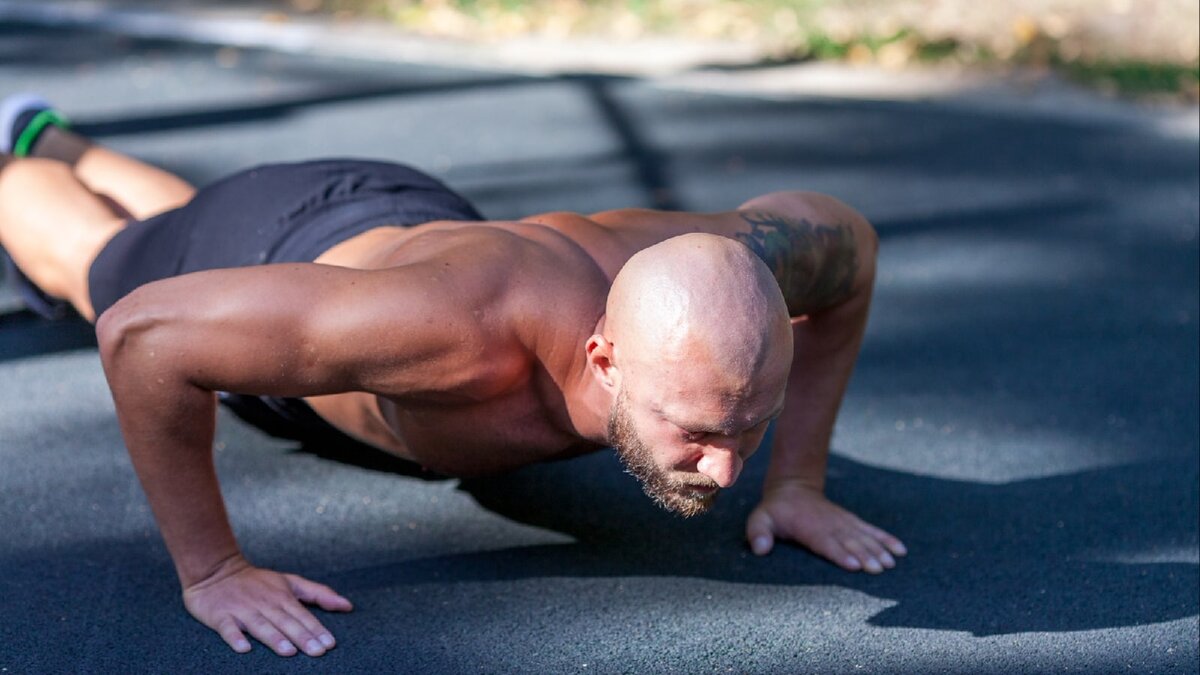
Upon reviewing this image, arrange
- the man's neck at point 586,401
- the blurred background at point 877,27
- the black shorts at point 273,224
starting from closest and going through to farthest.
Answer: the man's neck at point 586,401 → the black shorts at point 273,224 → the blurred background at point 877,27

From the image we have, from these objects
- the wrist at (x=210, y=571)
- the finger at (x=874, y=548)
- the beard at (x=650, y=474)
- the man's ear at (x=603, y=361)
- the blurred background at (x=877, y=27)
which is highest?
the man's ear at (x=603, y=361)

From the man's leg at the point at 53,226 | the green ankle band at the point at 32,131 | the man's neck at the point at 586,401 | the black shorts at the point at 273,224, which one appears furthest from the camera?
the green ankle band at the point at 32,131

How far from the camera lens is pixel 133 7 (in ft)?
22.2

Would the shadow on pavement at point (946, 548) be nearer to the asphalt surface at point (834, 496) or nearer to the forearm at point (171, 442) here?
the asphalt surface at point (834, 496)

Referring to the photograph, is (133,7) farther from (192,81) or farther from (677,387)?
(677,387)

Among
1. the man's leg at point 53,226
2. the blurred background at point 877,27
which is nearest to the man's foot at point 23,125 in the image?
the man's leg at point 53,226

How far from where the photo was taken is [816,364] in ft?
8.21

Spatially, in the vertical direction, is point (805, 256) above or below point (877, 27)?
above

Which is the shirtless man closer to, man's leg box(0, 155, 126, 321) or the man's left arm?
the man's left arm

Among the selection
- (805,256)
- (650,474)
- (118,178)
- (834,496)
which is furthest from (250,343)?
(118,178)

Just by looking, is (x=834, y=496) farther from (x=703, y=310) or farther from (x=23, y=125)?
(x=23, y=125)

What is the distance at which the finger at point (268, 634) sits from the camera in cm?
210

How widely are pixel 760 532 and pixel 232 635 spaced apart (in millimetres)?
961

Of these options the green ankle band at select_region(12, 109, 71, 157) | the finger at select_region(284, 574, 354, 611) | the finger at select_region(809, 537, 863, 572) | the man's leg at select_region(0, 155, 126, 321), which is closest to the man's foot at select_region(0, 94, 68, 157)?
the green ankle band at select_region(12, 109, 71, 157)
